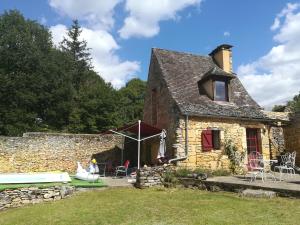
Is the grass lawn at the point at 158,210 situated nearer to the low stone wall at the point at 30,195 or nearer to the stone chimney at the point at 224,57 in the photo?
the low stone wall at the point at 30,195

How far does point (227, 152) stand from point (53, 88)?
21610 mm

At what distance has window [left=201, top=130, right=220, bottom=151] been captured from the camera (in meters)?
14.4

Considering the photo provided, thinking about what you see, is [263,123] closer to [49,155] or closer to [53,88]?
[49,155]

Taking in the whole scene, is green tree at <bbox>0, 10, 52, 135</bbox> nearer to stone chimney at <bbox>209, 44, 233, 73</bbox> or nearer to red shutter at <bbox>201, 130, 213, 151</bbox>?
stone chimney at <bbox>209, 44, 233, 73</bbox>

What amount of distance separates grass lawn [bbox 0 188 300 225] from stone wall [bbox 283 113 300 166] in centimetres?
833

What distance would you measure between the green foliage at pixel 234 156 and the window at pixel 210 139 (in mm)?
469

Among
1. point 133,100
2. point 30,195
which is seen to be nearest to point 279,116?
point 30,195

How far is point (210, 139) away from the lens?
1450 cm

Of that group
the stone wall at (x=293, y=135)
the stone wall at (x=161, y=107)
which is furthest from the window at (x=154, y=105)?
the stone wall at (x=293, y=135)

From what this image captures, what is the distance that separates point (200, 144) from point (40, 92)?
2055 centimetres

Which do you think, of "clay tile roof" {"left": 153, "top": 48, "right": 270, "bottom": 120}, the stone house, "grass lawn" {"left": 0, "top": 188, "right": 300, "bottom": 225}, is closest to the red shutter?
the stone house

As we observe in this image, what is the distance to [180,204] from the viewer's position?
29.1ft

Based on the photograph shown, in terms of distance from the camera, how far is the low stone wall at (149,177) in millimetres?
11906

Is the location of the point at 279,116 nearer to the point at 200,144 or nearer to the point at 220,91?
the point at 220,91
